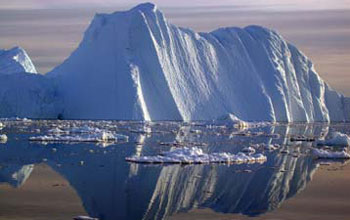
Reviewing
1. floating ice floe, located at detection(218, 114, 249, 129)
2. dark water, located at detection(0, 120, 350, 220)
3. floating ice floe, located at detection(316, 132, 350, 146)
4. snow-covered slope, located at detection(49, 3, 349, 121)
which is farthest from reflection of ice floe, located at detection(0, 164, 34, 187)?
snow-covered slope, located at detection(49, 3, 349, 121)

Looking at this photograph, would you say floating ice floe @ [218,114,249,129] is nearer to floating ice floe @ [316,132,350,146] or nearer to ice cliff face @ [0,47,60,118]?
ice cliff face @ [0,47,60,118]

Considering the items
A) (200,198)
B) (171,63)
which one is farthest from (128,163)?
(171,63)

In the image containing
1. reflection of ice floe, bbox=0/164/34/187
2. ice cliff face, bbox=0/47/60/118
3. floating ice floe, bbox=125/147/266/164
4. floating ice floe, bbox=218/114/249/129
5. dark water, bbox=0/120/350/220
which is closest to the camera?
dark water, bbox=0/120/350/220

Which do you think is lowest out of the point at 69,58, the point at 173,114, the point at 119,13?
the point at 173,114

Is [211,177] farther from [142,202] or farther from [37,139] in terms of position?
[37,139]

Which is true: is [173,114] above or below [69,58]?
below

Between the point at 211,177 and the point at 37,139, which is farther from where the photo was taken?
the point at 37,139

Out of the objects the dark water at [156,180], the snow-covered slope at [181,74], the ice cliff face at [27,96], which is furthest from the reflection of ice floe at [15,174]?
the snow-covered slope at [181,74]

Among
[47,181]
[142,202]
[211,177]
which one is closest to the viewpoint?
[142,202]
